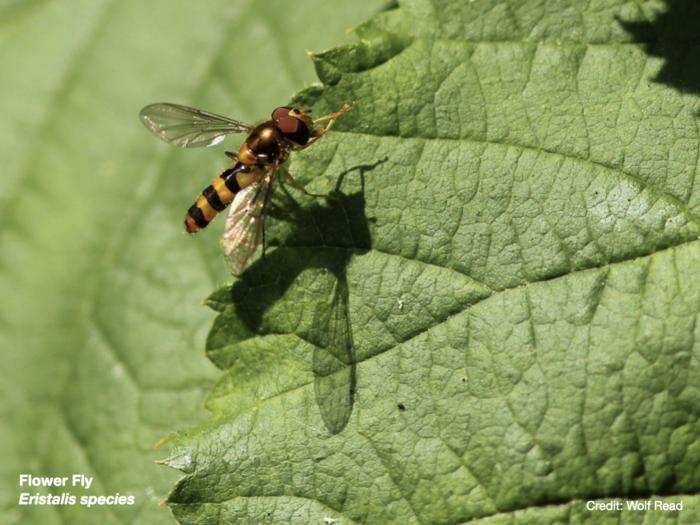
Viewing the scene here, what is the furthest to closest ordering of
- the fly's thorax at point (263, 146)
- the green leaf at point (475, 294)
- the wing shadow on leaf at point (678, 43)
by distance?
1. the fly's thorax at point (263, 146)
2. the wing shadow on leaf at point (678, 43)
3. the green leaf at point (475, 294)

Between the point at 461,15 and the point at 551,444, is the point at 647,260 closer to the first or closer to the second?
the point at 551,444

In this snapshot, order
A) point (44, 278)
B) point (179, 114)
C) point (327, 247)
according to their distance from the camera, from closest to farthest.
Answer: point (327, 247) → point (179, 114) → point (44, 278)

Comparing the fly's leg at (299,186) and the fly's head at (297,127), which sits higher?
the fly's head at (297,127)

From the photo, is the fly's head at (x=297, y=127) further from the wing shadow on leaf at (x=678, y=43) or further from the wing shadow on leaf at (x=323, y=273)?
the wing shadow on leaf at (x=678, y=43)

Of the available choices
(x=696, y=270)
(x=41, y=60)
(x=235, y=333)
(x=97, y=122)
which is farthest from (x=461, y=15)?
(x=41, y=60)

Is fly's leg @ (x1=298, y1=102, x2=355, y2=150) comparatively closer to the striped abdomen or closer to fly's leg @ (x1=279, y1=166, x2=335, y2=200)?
fly's leg @ (x1=279, y1=166, x2=335, y2=200)

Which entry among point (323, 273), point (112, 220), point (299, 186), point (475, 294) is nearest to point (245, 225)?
point (299, 186)

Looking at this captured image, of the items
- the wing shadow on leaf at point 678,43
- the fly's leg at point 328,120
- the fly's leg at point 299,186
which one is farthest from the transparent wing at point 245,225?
the wing shadow on leaf at point 678,43
